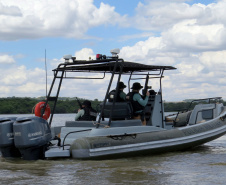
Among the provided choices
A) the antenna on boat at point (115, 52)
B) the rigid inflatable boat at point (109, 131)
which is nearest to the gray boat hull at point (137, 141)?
the rigid inflatable boat at point (109, 131)

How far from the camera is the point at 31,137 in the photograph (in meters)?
8.06

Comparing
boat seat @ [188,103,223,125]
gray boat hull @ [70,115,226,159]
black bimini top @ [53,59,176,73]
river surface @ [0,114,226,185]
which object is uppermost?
black bimini top @ [53,59,176,73]

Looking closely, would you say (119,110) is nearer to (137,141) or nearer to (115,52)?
(137,141)

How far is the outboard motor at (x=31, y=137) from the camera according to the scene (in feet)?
26.5

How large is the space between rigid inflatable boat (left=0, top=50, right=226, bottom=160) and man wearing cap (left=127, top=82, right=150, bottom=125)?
13 cm

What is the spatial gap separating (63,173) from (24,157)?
1.08 m

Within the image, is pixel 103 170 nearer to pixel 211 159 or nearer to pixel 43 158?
pixel 43 158

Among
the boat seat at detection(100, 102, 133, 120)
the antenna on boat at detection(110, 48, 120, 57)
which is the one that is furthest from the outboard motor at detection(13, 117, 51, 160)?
the antenna on boat at detection(110, 48, 120, 57)

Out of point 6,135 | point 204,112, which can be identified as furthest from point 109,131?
point 204,112

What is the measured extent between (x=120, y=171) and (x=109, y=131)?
1.20 m

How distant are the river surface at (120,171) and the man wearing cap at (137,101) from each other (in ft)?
3.37

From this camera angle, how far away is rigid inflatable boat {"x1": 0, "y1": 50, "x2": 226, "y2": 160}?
826 cm

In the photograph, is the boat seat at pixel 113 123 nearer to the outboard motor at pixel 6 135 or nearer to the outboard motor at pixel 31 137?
the outboard motor at pixel 31 137

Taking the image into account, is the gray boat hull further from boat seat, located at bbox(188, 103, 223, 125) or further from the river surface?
boat seat, located at bbox(188, 103, 223, 125)
